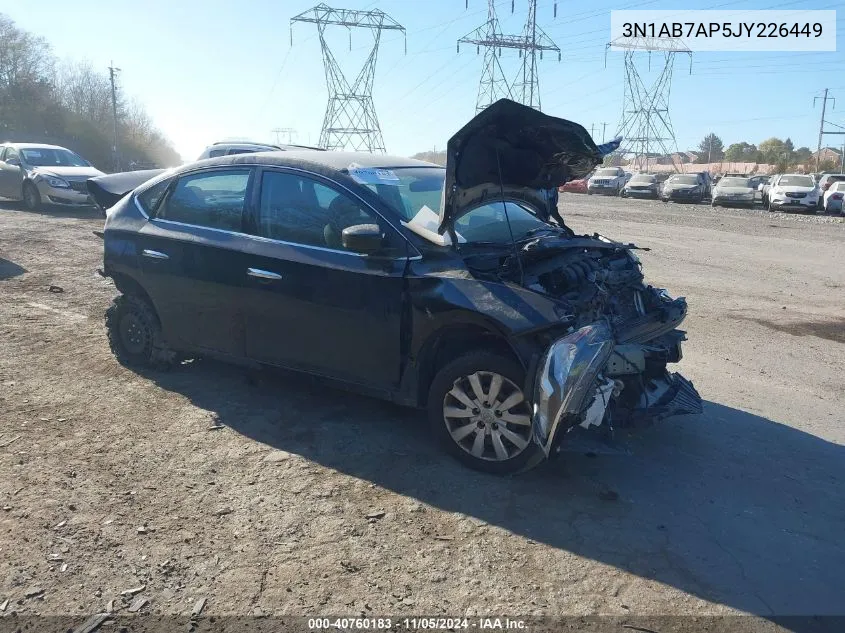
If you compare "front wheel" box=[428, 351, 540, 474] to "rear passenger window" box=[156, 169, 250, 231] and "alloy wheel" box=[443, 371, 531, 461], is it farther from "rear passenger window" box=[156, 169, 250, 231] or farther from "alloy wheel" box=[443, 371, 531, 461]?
"rear passenger window" box=[156, 169, 250, 231]

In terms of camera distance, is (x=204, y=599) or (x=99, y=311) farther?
(x=99, y=311)

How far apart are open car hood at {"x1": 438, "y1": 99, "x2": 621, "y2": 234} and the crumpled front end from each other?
1074 mm

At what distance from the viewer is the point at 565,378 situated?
347 centimetres

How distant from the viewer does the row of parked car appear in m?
26.6

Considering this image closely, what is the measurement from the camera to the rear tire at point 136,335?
539cm

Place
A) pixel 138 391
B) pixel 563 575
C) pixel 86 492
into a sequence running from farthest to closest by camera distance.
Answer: pixel 138 391
pixel 86 492
pixel 563 575

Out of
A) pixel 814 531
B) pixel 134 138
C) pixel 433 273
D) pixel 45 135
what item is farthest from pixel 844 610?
pixel 134 138

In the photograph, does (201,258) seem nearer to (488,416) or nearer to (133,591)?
(488,416)

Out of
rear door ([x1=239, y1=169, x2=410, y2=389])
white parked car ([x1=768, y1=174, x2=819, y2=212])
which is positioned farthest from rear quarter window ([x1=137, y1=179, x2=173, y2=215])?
white parked car ([x1=768, y1=174, x2=819, y2=212])

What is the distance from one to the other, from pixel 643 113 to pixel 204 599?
6284 cm

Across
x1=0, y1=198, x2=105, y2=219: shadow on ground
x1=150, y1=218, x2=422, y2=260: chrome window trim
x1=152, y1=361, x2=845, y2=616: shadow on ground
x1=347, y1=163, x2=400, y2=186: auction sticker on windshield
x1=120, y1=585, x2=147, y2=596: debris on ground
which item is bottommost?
x1=120, y1=585, x2=147, y2=596: debris on ground

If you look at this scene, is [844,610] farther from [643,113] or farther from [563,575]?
[643,113]

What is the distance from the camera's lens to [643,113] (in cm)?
5925

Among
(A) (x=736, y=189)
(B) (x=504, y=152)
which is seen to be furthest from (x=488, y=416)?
(A) (x=736, y=189)
